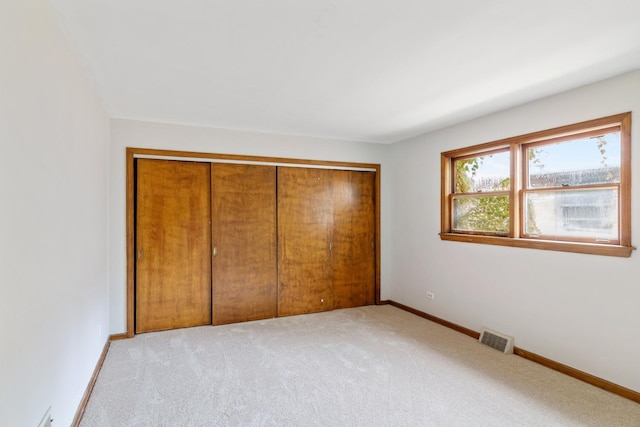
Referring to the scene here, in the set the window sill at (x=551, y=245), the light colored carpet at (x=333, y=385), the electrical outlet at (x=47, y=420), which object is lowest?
the light colored carpet at (x=333, y=385)

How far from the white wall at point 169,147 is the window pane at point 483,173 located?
1.57 metres

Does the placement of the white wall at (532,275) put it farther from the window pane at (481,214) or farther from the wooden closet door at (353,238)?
the wooden closet door at (353,238)

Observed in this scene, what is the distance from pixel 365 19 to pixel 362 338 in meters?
3.08

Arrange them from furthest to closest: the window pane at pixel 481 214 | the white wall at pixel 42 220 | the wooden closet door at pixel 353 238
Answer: the wooden closet door at pixel 353 238, the window pane at pixel 481 214, the white wall at pixel 42 220

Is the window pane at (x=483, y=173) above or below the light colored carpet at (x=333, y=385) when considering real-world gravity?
above

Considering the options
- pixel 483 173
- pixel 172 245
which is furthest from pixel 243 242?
pixel 483 173

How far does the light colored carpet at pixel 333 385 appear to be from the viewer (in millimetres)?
2268

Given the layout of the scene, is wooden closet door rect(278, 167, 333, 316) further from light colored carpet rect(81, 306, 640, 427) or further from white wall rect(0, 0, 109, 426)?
white wall rect(0, 0, 109, 426)

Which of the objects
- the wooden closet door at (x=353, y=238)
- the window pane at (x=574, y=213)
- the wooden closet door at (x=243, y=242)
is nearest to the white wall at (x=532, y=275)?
the window pane at (x=574, y=213)

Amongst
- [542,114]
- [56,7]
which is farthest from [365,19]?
[542,114]

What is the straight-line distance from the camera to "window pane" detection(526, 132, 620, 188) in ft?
9.00

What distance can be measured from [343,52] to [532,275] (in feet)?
8.80

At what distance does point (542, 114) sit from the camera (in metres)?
3.12

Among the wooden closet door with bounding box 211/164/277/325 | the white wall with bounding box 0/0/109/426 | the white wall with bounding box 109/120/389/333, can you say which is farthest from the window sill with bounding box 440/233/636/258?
the white wall with bounding box 0/0/109/426
